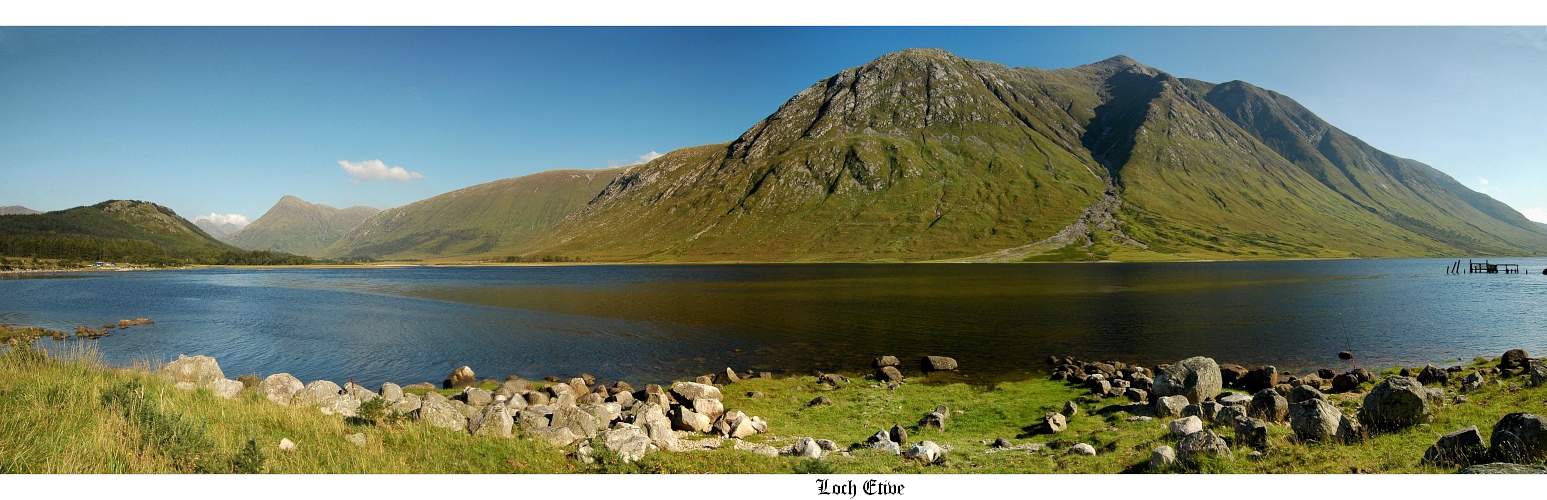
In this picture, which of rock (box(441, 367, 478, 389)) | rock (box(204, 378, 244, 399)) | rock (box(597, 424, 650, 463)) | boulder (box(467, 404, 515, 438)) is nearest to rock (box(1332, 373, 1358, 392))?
rock (box(597, 424, 650, 463))

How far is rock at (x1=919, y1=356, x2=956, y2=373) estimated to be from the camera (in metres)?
32.9

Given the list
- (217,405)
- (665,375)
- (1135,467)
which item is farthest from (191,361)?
(1135,467)

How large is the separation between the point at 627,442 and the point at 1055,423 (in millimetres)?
13645

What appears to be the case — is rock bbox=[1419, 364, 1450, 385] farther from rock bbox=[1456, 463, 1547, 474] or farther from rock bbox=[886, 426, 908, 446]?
rock bbox=[886, 426, 908, 446]

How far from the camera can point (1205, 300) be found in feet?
224

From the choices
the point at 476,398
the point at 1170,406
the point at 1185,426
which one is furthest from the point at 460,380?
the point at 1170,406

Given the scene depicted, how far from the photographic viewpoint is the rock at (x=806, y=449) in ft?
51.8

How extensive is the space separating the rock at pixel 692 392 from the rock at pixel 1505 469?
1981cm

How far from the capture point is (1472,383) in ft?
69.3

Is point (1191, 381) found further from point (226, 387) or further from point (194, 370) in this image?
point (194, 370)

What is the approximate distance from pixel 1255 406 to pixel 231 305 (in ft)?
323

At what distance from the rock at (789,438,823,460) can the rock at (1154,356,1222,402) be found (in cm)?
1512

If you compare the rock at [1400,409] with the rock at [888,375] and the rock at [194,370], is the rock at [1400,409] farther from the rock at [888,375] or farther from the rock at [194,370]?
the rock at [194,370]

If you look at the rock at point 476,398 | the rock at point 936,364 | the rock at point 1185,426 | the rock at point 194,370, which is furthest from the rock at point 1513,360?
the rock at point 194,370
